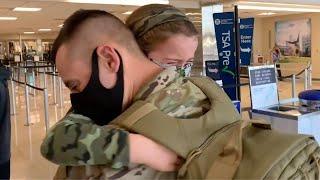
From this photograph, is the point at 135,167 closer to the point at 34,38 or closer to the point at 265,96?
the point at 265,96

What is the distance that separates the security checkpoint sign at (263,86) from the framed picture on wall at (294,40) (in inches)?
473

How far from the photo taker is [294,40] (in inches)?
650

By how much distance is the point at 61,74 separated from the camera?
76cm

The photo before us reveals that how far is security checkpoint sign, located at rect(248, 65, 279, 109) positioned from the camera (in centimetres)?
435

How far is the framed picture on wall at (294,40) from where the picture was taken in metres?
16.0

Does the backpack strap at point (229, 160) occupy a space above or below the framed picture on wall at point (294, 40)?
below

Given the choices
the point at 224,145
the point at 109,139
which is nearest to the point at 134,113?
the point at 109,139

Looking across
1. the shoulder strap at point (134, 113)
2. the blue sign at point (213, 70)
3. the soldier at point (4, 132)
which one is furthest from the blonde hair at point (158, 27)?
the blue sign at point (213, 70)

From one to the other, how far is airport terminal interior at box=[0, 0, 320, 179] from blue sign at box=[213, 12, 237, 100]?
2cm

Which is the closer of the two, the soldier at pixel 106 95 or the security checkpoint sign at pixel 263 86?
the soldier at pixel 106 95

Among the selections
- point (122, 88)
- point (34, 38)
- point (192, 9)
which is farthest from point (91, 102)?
point (34, 38)

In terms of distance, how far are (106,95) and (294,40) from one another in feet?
55.5

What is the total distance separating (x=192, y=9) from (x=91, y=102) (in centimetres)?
878

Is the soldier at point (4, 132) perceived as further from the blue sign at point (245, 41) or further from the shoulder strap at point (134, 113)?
the blue sign at point (245, 41)
